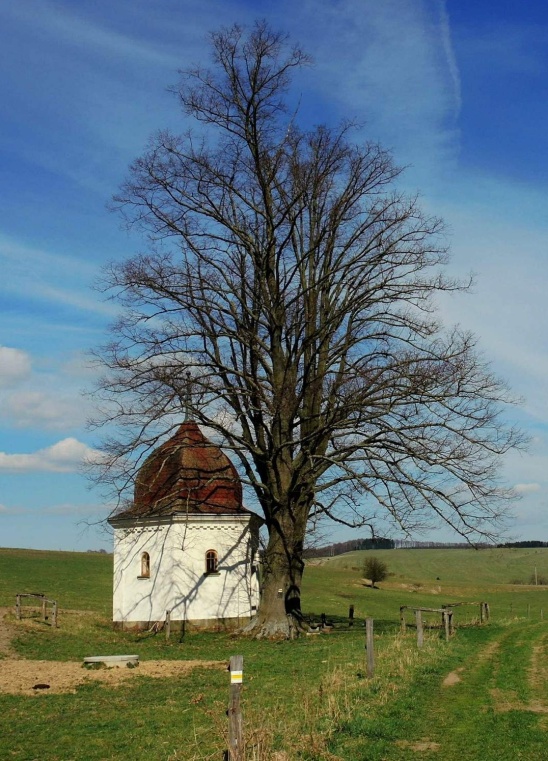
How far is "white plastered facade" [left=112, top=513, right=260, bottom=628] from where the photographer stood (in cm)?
3091

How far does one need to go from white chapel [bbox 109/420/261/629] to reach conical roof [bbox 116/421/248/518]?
41mm

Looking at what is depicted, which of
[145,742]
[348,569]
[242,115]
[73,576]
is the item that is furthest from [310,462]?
[348,569]

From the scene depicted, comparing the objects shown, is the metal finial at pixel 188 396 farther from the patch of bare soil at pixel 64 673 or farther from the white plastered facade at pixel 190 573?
the patch of bare soil at pixel 64 673

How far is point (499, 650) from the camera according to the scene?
881 inches

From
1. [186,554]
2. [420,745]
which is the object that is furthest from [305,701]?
[186,554]

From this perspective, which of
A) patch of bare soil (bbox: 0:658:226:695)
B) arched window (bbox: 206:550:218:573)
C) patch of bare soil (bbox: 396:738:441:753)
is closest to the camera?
patch of bare soil (bbox: 396:738:441:753)

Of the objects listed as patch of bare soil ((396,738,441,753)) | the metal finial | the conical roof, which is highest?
the metal finial

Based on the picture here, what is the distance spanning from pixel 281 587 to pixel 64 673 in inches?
402

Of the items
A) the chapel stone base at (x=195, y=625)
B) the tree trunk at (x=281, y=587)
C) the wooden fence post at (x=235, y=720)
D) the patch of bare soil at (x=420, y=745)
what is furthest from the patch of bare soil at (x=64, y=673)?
the chapel stone base at (x=195, y=625)

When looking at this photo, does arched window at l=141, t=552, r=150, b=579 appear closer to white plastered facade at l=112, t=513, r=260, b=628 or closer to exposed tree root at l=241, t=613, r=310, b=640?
white plastered facade at l=112, t=513, r=260, b=628

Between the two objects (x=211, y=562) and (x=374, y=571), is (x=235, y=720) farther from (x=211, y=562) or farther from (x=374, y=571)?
(x=374, y=571)

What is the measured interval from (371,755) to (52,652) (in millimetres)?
16093

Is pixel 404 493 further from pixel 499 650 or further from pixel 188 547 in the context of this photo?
pixel 188 547

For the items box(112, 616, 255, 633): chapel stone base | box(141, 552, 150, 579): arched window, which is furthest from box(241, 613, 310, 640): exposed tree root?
box(141, 552, 150, 579): arched window
